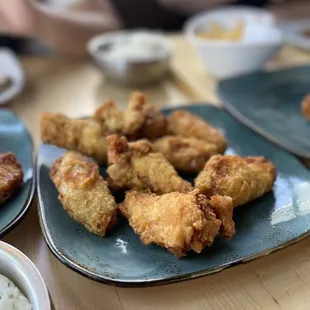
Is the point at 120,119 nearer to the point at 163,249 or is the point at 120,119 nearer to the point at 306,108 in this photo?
the point at 163,249

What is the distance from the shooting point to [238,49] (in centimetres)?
209

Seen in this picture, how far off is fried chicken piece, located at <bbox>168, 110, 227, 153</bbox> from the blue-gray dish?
19 cm

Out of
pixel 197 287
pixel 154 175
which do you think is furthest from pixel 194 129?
pixel 197 287

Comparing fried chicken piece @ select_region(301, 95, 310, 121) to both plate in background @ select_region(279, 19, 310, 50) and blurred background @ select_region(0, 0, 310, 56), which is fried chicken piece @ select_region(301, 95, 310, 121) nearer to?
plate in background @ select_region(279, 19, 310, 50)

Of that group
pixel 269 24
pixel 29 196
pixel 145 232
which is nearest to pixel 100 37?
pixel 269 24

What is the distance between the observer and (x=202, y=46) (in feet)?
7.00

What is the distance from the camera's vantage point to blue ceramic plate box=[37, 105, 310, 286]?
41.1 inches

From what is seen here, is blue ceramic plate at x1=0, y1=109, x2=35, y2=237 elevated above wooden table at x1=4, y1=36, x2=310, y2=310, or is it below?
above

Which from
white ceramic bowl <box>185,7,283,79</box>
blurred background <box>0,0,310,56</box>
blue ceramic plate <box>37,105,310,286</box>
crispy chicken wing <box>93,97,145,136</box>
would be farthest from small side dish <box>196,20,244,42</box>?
blue ceramic plate <box>37,105,310,286</box>

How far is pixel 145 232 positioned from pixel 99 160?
16.3 inches

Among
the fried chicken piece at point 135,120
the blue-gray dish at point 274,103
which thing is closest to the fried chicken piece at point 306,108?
the blue-gray dish at point 274,103

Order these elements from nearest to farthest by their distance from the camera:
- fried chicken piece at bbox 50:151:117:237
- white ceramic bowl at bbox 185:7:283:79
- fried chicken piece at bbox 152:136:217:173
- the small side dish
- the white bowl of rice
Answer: the white bowl of rice → fried chicken piece at bbox 50:151:117:237 → fried chicken piece at bbox 152:136:217:173 → white ceramic bowl at bbox 185:7:283:79 → the small side dish

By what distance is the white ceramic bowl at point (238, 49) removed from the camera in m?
2.09

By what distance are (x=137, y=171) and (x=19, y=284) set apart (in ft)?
1.52
